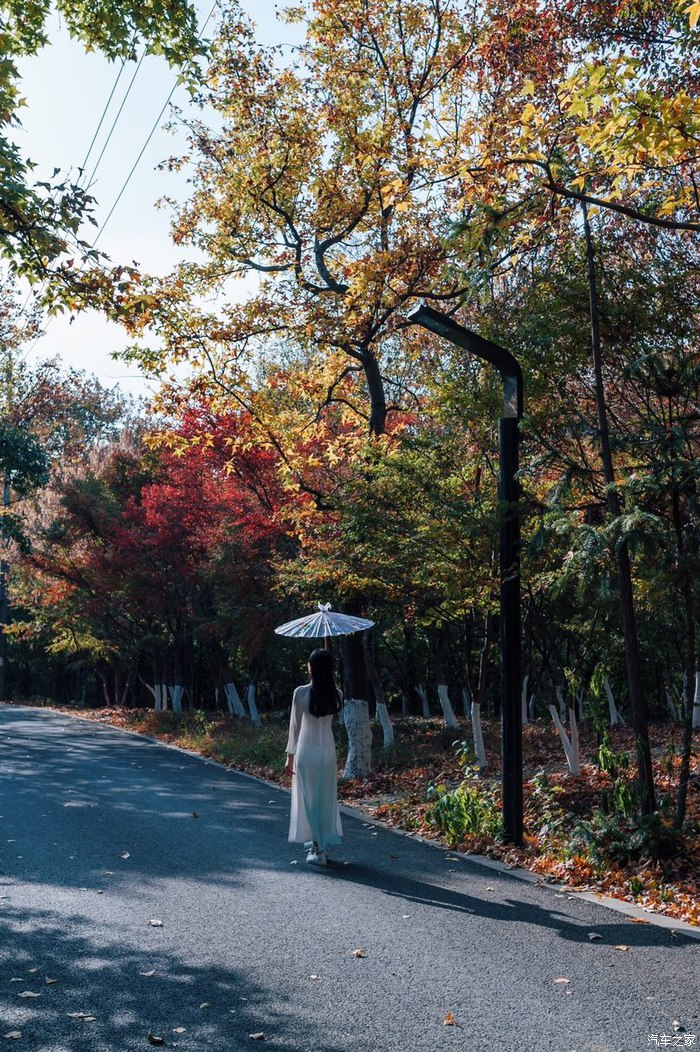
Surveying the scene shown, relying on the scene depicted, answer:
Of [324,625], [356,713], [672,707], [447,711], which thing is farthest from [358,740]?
[672,707]

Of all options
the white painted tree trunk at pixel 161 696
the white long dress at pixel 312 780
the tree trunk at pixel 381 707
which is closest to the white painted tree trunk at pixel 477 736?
the tree trunk at pixel 381 707

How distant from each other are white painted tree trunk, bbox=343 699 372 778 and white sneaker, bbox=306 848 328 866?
7299 millimetres

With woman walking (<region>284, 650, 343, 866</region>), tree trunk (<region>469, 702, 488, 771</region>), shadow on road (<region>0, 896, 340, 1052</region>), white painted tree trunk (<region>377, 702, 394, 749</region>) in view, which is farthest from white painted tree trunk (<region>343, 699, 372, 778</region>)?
shadow on road (<region>0, 896, 340, 1052</region>)

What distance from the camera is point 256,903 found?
7.72 metres

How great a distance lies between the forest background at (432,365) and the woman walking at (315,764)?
73.4 inches

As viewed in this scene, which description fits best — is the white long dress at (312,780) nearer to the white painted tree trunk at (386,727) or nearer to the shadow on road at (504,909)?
the shadow on road at (504,909)

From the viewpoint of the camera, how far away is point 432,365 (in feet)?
57.9

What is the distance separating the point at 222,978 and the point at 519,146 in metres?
6.15

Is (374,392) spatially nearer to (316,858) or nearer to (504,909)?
(316,858)

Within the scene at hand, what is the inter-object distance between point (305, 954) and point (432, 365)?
1268 centimetres

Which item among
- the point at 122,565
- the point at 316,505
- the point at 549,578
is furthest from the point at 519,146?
the point at 122,565

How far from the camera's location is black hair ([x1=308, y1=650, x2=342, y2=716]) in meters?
9.55

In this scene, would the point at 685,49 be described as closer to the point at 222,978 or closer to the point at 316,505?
the point at 316,505

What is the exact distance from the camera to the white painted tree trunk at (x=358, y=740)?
55.1 ft
